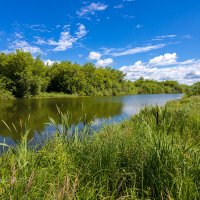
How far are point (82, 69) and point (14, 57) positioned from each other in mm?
30384

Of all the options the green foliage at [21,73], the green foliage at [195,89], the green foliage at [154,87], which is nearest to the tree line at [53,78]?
the green foliage at [21,73]

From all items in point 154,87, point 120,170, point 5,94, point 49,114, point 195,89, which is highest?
point 154,87

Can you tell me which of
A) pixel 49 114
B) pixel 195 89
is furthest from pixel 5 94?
pixel 195 89

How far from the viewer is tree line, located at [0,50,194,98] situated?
58066 mm

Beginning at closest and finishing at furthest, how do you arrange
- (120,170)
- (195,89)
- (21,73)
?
(120,170) < (195,89) < (21,73)

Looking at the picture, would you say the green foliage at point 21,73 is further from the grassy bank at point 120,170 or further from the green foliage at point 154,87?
the green foliage at point 154,87

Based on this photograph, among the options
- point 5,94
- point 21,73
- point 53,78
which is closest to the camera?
point 5,94

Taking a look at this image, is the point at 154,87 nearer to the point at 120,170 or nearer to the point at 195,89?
the point at 195,89

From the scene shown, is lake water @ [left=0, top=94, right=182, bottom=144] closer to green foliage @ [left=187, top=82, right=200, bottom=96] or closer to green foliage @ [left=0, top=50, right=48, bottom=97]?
green foliage @ [left=187, top=82, right=200, bottom=96]

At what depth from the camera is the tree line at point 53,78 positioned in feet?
191

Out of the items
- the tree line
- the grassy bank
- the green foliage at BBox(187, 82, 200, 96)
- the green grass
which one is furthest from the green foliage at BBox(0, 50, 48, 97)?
the grassy bank

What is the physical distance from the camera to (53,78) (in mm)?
76062

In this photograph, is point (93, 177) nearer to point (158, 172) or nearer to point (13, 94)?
point (158, 172)

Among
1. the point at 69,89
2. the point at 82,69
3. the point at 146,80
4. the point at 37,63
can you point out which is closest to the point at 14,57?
the point at 37,63
